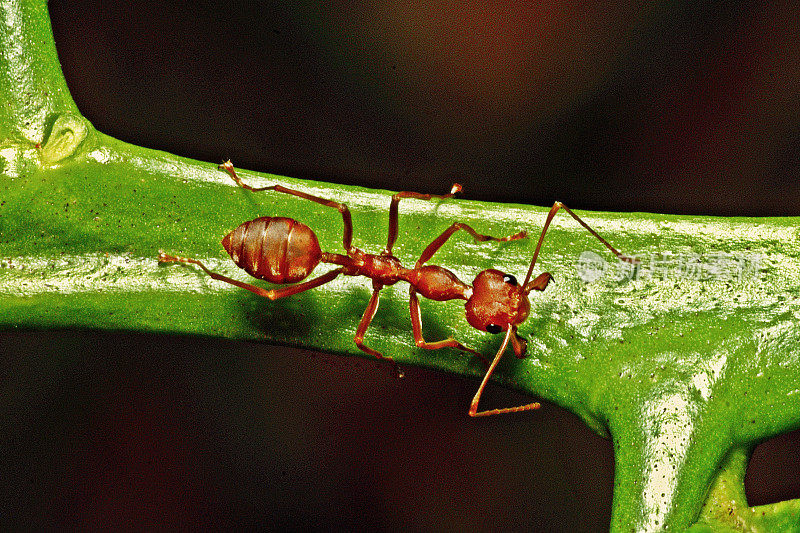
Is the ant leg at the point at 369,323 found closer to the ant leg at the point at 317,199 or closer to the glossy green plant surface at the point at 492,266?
the glossy green plant surface at the point at 492,266

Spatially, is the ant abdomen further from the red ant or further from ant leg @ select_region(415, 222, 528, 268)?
ant leg @ select_region(415, 222, 528, 268)

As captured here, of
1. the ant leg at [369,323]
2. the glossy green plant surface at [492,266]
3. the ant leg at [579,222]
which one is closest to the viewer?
the glossy green plant surface at [492,266]

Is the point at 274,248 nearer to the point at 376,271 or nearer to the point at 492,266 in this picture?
the point at 376,271

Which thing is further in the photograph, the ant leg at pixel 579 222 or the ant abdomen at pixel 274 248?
the ant abdomen at pixel 274 248

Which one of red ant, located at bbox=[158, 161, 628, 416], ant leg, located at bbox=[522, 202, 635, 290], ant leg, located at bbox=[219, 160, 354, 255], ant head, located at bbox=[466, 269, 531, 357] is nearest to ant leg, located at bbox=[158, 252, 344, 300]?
red ant, located at bbox=[158, 161, 628, 416]

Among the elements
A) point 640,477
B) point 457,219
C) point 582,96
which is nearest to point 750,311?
point 640,477

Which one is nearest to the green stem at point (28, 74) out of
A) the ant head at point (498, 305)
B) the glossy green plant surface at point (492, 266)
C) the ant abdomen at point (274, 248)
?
the glossy green plant surface at point (492, 266)

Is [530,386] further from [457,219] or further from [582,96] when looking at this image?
[582,96]
